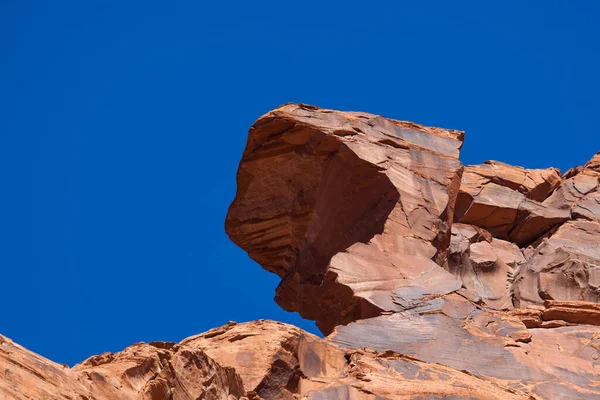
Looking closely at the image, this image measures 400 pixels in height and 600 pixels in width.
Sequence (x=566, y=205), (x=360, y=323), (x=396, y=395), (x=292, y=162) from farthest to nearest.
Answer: (x=566, y=205), (x=292, y=162), (x=360, y=323), (x=396, y=395)

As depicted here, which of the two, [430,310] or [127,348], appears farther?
[430,310]

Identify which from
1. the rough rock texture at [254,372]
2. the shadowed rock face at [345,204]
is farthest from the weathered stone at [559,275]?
the rough rock texture at [254,372]

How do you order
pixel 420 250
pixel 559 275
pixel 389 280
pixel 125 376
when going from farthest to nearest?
pixel 559 275
pixel 420 250
pixel 389 280
pixel 125 376

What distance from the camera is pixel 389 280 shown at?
25562mm

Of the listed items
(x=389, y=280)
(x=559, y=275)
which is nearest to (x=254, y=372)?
(x=389, y=280)

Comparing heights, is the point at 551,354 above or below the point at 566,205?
below

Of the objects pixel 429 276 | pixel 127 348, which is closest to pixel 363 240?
pixel 429 276

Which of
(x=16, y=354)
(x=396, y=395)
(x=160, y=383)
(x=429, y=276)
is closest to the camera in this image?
(x=16, y=354)

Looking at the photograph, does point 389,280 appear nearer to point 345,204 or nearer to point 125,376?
point 345,204

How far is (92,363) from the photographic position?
1733 centimetres

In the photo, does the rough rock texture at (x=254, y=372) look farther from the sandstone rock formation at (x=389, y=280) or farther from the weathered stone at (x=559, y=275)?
the weathered stone at (x=559, y=275)

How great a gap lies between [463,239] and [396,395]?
40.1 feet

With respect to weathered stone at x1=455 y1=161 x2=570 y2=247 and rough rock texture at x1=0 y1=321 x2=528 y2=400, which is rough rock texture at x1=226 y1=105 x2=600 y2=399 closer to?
A: weathered stone at x1=455 y1=161 x2=570 y2=247

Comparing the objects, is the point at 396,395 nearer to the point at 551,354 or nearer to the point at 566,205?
the point at 551,354
